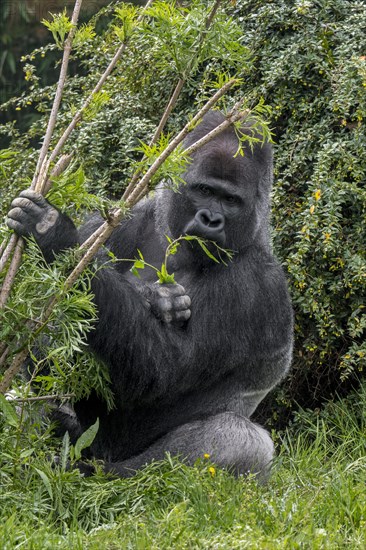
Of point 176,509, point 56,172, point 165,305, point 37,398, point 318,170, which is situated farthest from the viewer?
point 318,170

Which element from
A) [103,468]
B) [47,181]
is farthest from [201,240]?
[103,468]

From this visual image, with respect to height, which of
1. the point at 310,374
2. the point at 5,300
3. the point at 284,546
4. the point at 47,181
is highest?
the point at 47,181

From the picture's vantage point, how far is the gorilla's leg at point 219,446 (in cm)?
418

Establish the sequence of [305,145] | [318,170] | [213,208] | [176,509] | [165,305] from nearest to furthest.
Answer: [176,509]
[165,305]
[213,208]
[318,170]
[305,145]

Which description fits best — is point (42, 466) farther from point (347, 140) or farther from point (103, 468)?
point (347, 140)

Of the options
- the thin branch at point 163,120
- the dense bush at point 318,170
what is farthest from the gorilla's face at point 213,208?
the dense bush at point 318,170

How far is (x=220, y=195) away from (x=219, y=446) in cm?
108

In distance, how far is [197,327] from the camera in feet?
14.0

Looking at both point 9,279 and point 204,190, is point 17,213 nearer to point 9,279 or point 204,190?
point 9,279

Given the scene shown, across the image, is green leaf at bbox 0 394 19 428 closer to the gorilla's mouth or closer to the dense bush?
the gorilla's mouth

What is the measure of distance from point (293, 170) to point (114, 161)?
1107 mm

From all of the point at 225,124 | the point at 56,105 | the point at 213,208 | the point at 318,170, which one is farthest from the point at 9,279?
the point at 318,170

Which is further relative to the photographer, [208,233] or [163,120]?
[208,233]

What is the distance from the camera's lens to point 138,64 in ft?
20.1
